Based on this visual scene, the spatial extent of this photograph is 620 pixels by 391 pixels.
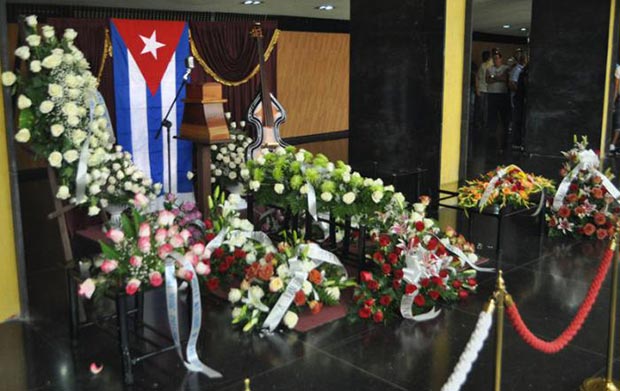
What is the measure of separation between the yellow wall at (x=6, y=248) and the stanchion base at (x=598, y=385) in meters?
2.91

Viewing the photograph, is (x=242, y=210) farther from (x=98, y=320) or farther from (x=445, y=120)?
(x=98, y=320)

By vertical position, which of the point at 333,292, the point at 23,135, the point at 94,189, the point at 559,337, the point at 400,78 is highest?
the point at 400,78

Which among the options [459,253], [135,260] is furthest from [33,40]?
[459,253]

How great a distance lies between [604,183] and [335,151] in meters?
6.00

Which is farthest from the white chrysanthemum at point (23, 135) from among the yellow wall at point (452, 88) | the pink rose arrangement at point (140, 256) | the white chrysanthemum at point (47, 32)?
the yellow wall at point (452, 88)

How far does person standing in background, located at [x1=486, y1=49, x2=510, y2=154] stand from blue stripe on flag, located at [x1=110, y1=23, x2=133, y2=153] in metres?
6.73

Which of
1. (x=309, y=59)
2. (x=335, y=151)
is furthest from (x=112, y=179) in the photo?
(x=309, y=59)

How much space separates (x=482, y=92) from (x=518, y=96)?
1.62 m

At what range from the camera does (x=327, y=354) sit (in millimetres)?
3355

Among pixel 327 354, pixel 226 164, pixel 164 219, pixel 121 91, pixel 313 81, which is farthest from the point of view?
pixel 313 81

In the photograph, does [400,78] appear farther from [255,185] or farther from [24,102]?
[24,102]

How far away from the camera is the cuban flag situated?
6.51m

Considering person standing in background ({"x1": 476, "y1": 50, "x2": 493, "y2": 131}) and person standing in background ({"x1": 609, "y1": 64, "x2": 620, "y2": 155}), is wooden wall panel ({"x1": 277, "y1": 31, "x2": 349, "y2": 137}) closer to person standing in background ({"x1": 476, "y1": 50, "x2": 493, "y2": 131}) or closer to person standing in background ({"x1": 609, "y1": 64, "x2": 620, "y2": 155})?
person standing in background ({"x1": 476, "y1": 50, "x2": 493, "y2": 131})

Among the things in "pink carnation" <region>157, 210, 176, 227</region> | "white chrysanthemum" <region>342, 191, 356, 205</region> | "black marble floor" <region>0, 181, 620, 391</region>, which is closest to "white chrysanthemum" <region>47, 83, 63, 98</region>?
"pink carnation" <region>157, 210, 176, 227</region>
